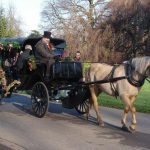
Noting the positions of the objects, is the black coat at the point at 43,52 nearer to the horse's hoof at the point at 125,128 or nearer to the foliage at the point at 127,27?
the horse's hoof at the point at 125,128

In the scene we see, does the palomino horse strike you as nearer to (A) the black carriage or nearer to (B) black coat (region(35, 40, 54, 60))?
(A) the black carriage

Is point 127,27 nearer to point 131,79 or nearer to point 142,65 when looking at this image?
point 131,79

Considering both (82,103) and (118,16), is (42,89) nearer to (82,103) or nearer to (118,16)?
(82,103)

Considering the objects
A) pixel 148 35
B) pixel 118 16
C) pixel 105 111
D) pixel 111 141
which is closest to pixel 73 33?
pixel 118 16

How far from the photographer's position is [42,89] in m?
11.8

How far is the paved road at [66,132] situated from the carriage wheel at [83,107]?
181 millimetres

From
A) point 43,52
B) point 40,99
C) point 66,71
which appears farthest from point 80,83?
point 43,52

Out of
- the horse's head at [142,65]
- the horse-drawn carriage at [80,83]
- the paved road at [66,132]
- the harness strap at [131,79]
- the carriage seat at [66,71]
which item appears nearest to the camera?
the paved road at [66,132]

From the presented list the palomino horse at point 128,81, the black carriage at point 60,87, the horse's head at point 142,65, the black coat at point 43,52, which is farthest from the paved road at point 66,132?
the black coat at point 43,52

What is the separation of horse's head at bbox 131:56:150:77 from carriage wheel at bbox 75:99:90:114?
2.58m

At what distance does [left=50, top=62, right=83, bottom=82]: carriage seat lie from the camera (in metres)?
11.6

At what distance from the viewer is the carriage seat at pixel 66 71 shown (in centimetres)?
1156

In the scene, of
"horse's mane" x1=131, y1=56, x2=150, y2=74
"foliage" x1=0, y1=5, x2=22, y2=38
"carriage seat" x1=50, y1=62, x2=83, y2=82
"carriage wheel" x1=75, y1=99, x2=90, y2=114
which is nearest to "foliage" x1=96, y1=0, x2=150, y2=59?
"foliage" x1=0, y1=5, x2=22, y2=38

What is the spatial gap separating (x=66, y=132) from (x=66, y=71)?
2.30 metres
